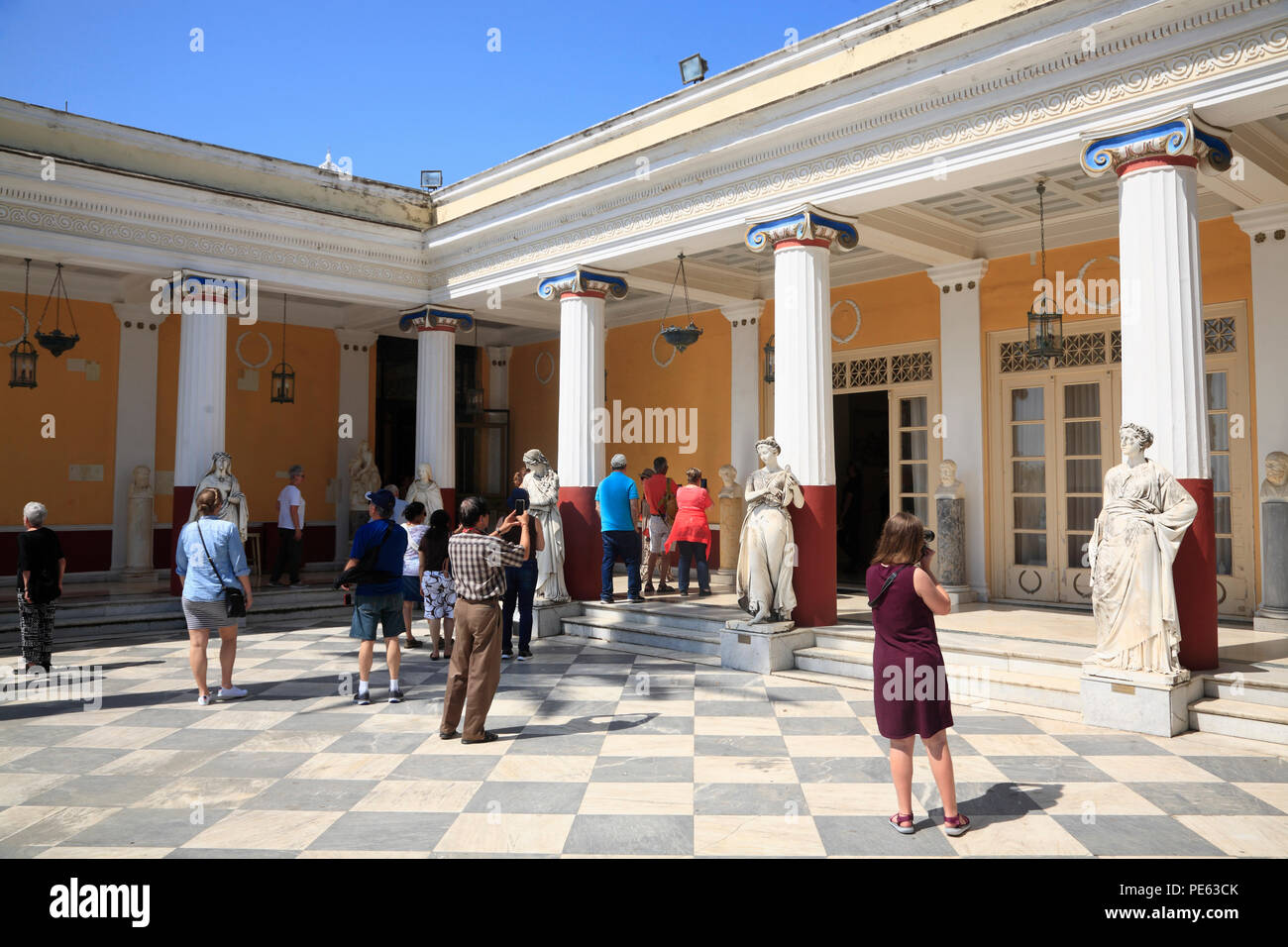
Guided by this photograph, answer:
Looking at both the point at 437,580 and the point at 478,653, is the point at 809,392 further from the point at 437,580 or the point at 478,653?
the point at 478,653

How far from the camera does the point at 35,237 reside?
8992 mm

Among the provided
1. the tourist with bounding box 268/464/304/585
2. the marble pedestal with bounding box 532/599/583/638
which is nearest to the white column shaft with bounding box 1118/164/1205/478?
the marble pedestal with bounding box 532/599/583/638

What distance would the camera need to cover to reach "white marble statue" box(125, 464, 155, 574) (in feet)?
39.6

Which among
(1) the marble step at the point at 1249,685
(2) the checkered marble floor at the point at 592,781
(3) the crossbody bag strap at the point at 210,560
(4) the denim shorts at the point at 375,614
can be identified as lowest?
(2) the checkered marble floor at the point at 592,781

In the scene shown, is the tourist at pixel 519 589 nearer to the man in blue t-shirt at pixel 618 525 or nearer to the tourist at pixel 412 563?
the tourist at pixel 412 563

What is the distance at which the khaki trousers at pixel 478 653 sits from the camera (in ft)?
17.2

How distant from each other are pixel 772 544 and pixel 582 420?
10.7 ft

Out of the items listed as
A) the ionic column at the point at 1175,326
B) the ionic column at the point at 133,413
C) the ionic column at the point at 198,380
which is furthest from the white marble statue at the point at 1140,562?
the ionic column at the point at 133,413

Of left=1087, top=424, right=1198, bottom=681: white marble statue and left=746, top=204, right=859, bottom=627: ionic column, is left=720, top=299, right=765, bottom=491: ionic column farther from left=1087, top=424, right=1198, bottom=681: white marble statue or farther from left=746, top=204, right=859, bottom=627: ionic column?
left=1087, top=424, right=1198, bottom=681: white marble statue

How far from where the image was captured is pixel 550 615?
368 inches

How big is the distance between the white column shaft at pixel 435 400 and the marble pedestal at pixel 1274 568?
357 inches

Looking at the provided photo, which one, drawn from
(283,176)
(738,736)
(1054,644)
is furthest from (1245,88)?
(283,176)

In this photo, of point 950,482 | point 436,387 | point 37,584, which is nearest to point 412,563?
point 37,584
